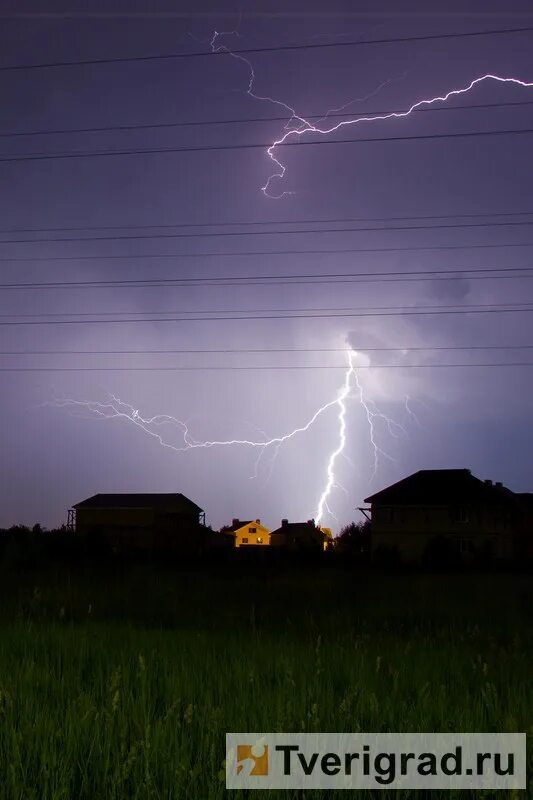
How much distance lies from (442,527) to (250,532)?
2509 inches

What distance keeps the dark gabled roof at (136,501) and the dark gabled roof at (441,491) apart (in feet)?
89.3

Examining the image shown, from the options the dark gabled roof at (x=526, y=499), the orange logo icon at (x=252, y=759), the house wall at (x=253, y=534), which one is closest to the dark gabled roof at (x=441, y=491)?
the dark gabled roof at (x=526, y=499)

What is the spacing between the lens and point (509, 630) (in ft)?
34.5

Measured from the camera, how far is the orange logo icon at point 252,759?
3.51 m

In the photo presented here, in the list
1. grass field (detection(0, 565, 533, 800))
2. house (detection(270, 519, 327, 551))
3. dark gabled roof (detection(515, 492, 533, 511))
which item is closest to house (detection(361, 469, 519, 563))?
dark gabled roof (detection(515, 492, 533, 511))

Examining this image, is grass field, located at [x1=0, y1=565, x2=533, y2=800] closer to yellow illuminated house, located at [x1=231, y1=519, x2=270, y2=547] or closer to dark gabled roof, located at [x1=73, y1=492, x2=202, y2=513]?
dark gabled roof, located at [x1=73, y1=492, x2=202, y2=513]

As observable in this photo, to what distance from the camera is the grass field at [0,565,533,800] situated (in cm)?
348

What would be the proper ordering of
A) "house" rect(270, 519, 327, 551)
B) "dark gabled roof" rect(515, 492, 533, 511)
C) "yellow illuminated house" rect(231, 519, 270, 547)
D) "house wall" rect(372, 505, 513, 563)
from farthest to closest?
"yellow illuminated house" rect(231, 519, 270, 547), "house" rect(270, 519, 327, 551), "dark gabled roof" rect(515, 492, 533, 511), "house wall" rect(372, 505, 513, 563)

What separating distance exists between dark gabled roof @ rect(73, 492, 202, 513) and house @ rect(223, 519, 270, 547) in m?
34.9

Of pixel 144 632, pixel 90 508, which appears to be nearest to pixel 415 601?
pixel 144 632

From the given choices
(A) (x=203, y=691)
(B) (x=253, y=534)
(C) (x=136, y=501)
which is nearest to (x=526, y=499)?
(C) (x=136, y=501)

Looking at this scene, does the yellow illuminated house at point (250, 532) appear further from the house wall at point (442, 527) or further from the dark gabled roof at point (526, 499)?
the house wall at point (442, 527)

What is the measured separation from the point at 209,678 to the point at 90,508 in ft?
262

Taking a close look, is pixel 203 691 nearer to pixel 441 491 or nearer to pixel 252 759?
pixel 252 759
